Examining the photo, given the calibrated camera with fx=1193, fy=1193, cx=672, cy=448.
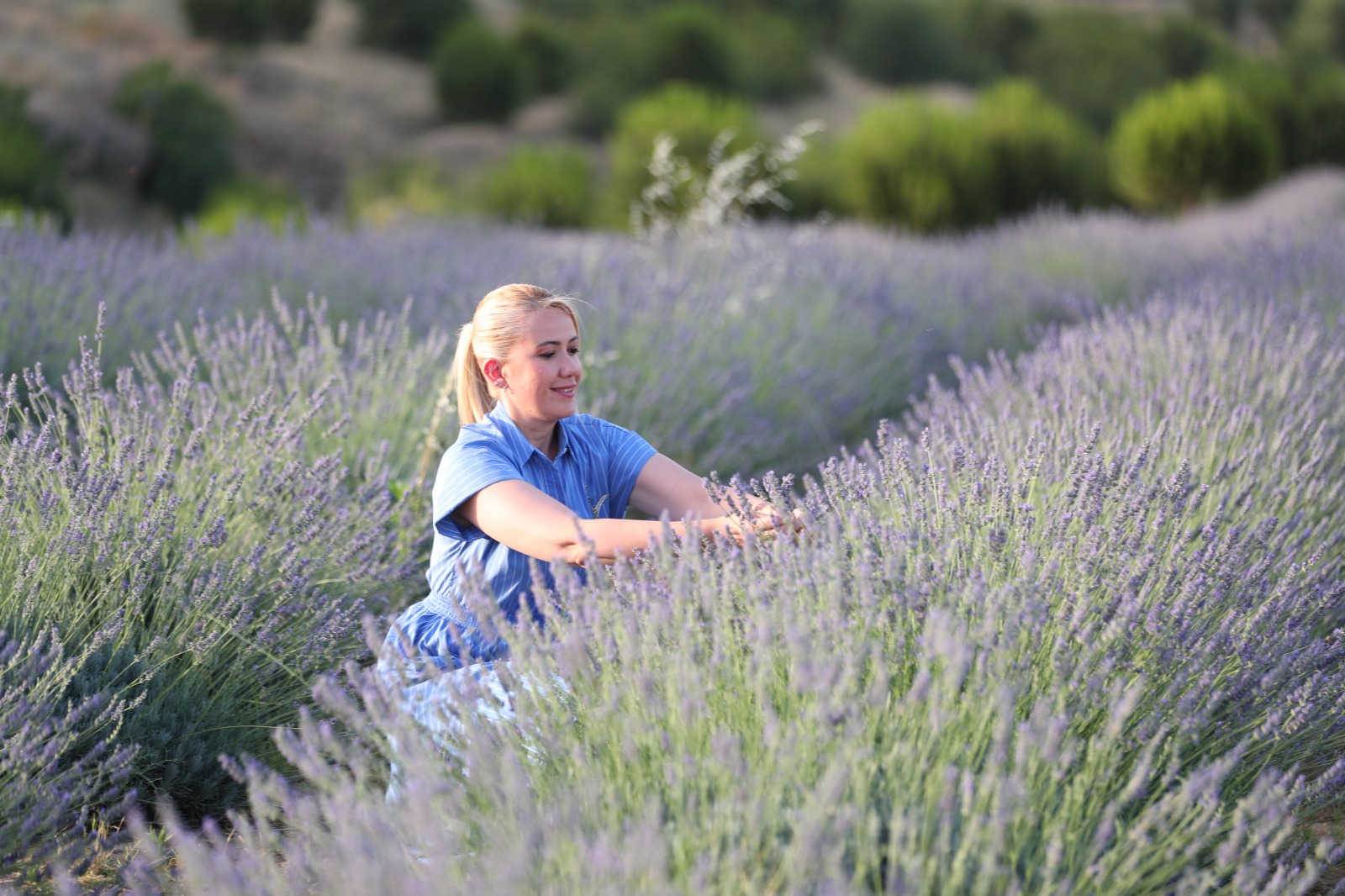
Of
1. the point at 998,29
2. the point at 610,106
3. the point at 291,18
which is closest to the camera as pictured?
the point at 610,106

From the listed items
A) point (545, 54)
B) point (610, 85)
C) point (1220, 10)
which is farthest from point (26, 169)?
point (1220, 10)

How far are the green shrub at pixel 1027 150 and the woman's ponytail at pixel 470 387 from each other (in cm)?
1009

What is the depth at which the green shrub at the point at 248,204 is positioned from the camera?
975 centimetres

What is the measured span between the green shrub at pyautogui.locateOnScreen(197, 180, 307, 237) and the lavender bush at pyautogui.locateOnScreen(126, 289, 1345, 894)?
778cm

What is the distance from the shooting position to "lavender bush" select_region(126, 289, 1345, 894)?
1.40m

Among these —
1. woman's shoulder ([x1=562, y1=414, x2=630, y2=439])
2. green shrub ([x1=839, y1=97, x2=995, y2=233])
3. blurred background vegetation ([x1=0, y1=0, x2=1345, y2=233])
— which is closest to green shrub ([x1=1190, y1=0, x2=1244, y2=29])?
blurred background vegetation ([x1=0, y1=0, x2=1345, y2=233])

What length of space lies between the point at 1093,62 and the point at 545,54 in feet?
41.3

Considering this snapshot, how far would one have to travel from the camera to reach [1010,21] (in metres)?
32.6

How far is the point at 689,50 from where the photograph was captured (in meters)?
21.1

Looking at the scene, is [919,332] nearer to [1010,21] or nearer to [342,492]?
[342,492]

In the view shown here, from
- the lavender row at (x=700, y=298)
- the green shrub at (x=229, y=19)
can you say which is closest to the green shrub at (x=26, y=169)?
the lavender row at (x=700, y=298)

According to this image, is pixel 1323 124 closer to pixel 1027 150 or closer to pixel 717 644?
pixel 1027 150

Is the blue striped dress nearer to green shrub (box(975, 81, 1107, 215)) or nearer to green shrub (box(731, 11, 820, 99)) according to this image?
green shrub (box(975, 81, 1107, 215))

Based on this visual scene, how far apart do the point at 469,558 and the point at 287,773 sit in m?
0.63
